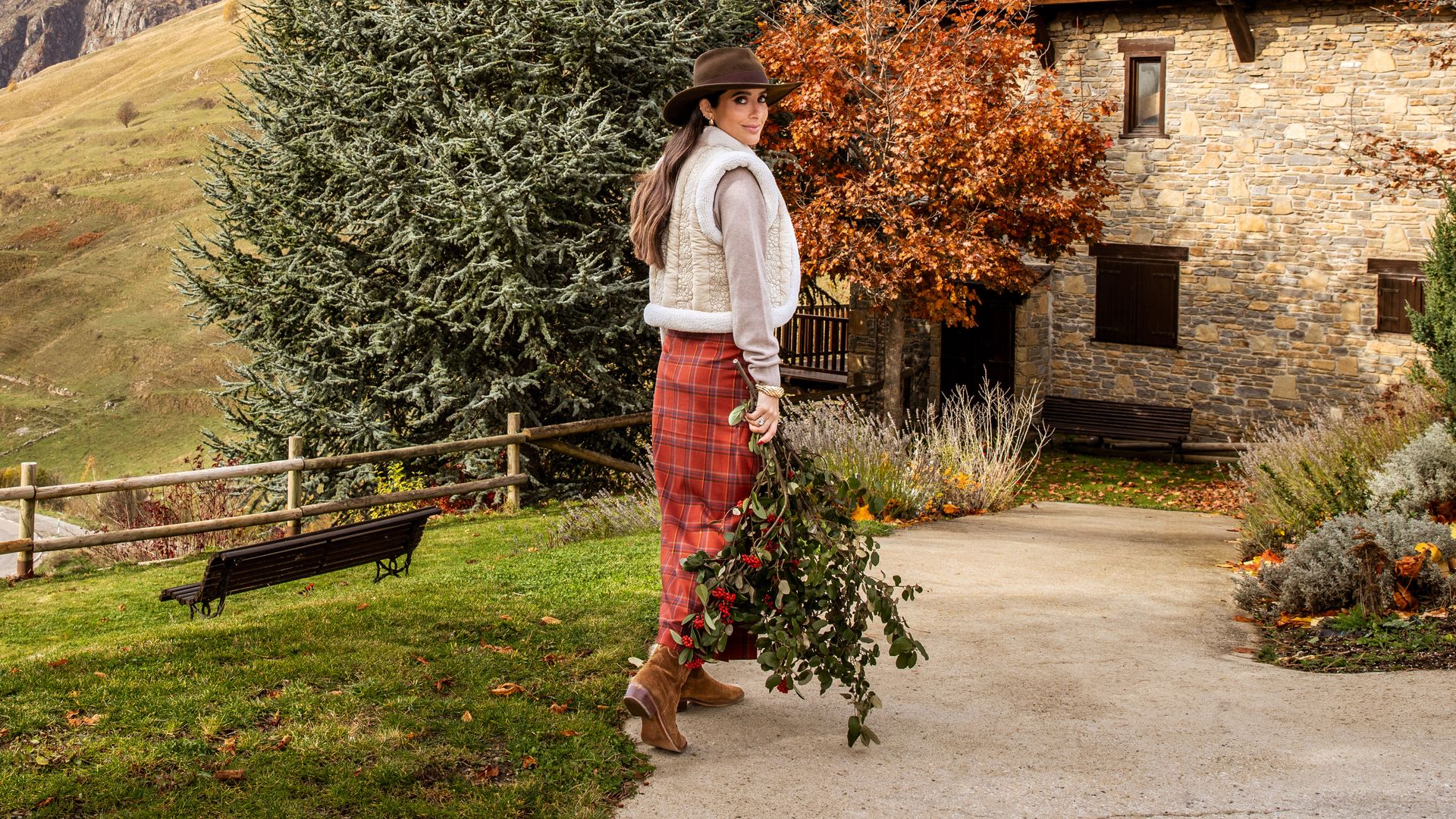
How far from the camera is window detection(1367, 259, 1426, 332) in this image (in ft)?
54.5

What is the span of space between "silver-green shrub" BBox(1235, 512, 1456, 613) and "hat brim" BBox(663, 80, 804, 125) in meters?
4.32

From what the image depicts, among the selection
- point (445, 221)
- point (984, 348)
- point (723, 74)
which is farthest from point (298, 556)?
point (984, 348)

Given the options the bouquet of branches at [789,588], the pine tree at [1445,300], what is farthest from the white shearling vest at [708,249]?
the pine tree at [1445,300]

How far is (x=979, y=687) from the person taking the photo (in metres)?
5.39

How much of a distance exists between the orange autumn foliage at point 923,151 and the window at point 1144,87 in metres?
3.54

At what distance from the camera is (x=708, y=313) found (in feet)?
14.6

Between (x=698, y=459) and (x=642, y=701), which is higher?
(x=698, y=459)

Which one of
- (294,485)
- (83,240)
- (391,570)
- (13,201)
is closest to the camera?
(391,570)

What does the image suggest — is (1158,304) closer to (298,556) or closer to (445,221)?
(445,221)

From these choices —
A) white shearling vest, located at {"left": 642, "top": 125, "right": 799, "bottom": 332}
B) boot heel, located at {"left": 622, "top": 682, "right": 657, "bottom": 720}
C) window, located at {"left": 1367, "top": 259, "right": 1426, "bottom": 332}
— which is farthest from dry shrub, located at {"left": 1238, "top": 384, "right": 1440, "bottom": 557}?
boot heel, located at {"left": 622, "top": 682, "right": 657, "bottom": 720}

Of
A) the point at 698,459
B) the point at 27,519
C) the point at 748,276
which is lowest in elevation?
the point at 27,519

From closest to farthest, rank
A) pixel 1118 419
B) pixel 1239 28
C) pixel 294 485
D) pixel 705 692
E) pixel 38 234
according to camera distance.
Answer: pixel 705 692 → pixel 294 485 → pixel 1239 28 → pixel 1118 419 → pixel 38 234

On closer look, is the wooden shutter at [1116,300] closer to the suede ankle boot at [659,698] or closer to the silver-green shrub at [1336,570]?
the silver-green shrub at [1336,570]

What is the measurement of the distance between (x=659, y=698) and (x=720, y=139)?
207cm
